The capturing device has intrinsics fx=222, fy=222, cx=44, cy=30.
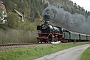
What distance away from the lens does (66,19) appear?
58.8 meters

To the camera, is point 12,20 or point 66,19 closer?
point 12,20

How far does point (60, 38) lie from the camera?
46.3 m

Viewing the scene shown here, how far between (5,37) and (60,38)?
42.7 ft

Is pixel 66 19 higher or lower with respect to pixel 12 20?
higher

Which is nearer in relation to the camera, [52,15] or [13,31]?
[13,31]

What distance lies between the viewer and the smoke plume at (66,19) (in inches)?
1882

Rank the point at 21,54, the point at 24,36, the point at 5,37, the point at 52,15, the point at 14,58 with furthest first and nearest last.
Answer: the point at 52,15 < the point at 24,36 < the point at 5,37 < the point at 21,54 < the point at 14,58

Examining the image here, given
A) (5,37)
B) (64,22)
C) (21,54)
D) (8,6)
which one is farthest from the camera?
(8,6)

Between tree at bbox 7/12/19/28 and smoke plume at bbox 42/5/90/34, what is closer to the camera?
tree at bbox 7/12/19/28

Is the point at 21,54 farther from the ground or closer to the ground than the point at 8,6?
closer to the ground

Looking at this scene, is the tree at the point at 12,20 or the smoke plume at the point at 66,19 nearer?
the tree at the point at 12,20

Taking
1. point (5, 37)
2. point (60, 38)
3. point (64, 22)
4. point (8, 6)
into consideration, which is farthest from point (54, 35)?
point (8, 6)

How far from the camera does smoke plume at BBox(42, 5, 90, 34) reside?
4779 cm

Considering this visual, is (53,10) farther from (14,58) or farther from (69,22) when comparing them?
(14,58)
